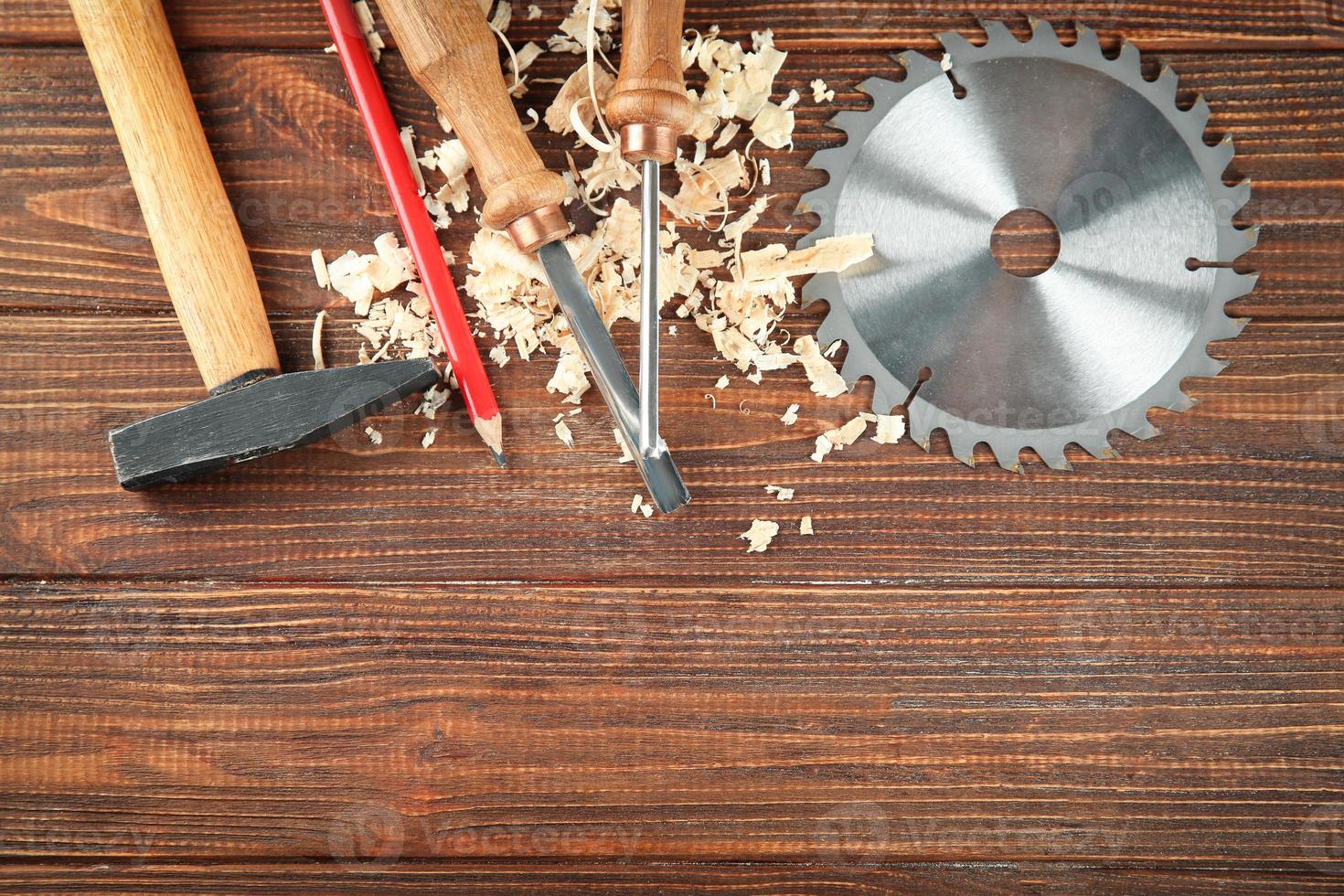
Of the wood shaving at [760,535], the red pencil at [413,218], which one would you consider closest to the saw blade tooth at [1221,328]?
the wood shaving at [760,535]

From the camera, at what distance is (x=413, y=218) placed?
842 millimetres

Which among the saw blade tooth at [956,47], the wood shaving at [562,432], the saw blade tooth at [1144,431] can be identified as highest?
the saw blade tooth at [956,47]

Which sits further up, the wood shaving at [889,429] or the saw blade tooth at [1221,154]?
the saw blade tooth at [1221,154]

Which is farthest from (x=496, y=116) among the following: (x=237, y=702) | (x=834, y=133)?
(x=237, y=702)

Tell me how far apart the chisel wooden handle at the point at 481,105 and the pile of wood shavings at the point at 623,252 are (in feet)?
0.29

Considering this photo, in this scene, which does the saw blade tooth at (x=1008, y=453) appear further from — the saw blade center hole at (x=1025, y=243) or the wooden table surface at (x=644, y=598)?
the saw blade center hole at (x=1025, y=243)

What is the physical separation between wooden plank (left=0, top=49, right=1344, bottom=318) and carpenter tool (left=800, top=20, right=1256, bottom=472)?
0.28 ft

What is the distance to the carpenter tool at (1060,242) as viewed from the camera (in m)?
0.89

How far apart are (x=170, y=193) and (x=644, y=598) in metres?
0.68

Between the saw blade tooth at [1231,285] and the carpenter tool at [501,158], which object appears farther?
the saw blade tooth at [1231,285]

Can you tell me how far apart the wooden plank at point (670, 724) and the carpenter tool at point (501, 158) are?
0.26 m

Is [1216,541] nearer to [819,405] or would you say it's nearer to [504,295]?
[819,405]

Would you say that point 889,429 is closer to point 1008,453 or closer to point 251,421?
point 1008,453

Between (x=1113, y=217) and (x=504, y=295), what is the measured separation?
0.72 meters
